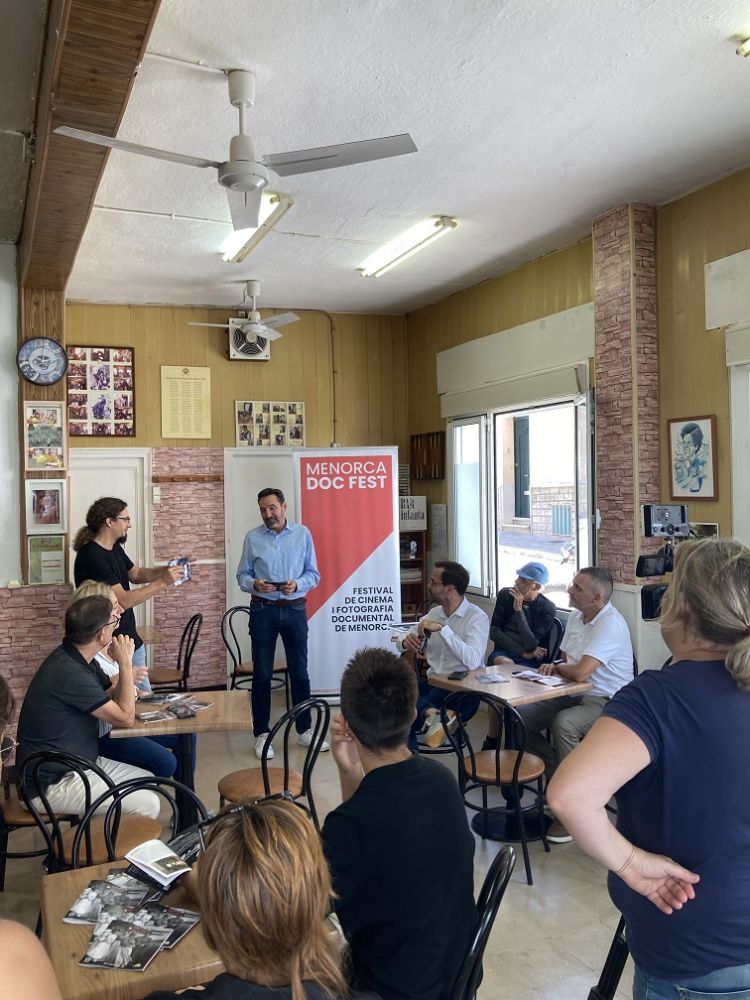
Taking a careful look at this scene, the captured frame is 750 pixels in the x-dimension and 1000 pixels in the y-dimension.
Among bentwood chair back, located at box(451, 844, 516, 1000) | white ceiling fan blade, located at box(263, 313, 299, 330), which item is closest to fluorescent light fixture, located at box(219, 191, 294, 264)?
white ceiling fan blade, located at box(263, 313, 299, 330)

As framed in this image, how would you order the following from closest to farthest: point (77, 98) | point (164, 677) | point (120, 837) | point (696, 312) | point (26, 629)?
point (77, 98) → point (120, 837) → point (696, 312) → point (26, 629) → point (164, 677)

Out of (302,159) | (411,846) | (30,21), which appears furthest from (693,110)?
(411,846)

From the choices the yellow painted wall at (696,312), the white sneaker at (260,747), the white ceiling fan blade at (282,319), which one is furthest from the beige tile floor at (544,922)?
the white ceiling fan blade at (282,319)

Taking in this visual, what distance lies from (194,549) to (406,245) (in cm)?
337

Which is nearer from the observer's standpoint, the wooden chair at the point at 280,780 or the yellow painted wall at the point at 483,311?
the wooden chair at the point at 280,780

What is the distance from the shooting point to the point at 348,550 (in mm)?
6570

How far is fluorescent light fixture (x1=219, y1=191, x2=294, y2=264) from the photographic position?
15.3 ft

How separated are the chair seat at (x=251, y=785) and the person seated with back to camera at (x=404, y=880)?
66.2 inches

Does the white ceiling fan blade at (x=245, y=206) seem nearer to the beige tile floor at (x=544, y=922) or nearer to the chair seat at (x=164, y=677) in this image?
the beige tile floor at (x=544, y=922)

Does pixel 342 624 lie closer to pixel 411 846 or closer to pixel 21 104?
pixel 21 104

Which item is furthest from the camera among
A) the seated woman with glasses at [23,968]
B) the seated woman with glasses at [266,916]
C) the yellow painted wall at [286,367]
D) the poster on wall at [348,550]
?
the yellow painted wall at [286,367]

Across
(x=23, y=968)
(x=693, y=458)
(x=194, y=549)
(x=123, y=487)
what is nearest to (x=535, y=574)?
(x=693, y=458)

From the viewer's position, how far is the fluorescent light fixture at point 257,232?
4.65 meters

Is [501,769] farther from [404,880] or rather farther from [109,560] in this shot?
[109,560]
